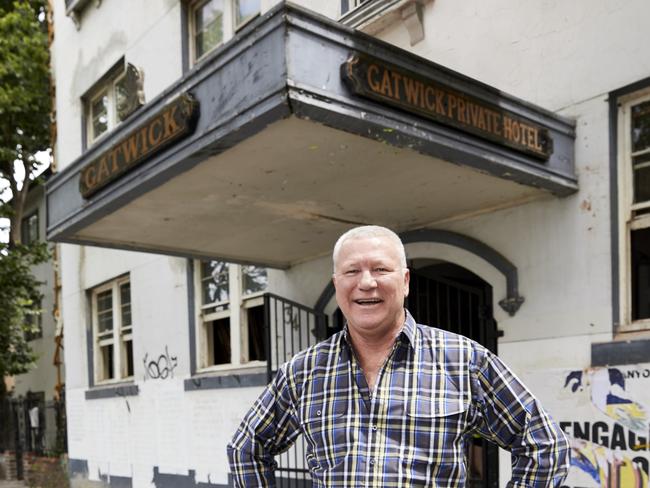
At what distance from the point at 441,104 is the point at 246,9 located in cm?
475

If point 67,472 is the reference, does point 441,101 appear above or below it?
above

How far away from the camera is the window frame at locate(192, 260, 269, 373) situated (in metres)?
7.68

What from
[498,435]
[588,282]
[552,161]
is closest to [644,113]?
[552,161]

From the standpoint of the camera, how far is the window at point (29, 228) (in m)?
17.9

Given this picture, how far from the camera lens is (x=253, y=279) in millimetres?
7723

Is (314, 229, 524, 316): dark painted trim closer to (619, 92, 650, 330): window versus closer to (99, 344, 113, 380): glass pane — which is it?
(619, 92, 650, 330): window

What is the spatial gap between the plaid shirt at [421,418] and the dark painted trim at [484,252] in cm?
275

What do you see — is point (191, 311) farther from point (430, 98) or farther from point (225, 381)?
point (430, 98)

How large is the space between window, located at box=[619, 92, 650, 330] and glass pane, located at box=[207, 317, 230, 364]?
4812 mm

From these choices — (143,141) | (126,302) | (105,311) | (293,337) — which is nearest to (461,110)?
(143,141)

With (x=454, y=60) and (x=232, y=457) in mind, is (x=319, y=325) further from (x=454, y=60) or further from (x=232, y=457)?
(x=232, y=457)

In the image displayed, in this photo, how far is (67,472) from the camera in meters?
12.2

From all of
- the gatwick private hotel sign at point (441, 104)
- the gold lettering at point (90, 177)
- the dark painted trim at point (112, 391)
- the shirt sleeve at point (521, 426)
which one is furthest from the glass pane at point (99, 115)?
the shirt sleeve at point (521, 426)

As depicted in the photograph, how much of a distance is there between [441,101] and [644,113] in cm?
150
